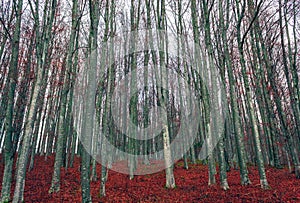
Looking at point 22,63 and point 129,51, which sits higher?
point 129,51

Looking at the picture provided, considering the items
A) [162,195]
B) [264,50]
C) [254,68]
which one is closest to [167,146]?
[162,195]

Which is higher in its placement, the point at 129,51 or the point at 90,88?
the point at 129,51

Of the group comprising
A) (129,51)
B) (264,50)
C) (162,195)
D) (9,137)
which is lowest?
(162,195)

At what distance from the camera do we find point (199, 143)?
73.9 feet

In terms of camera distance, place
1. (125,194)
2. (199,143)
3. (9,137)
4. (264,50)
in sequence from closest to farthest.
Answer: (9,137) → (125,194) → (264,50) → (199,143)

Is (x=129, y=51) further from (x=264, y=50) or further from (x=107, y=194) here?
(x=107, y=194)

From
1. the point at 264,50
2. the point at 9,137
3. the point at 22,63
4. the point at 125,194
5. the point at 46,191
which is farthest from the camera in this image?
the point at 22,63

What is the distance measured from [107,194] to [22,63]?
1046 cm

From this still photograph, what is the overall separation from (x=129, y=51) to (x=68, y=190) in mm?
10207

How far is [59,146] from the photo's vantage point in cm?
854

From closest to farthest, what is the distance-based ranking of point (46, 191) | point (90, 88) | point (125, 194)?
point (90, 88) → point (125, 194) → point (46, 191)

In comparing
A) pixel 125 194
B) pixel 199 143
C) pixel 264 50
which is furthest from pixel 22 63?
pixel 199 143

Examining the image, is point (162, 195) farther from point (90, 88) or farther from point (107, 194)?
point (90, 88)

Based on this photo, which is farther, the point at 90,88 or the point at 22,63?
the point at 22,63
